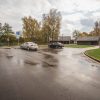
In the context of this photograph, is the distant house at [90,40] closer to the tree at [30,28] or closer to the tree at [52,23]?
the tree at [52,23]

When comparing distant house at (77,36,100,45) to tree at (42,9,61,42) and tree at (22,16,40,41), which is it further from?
tree at (22,16,40,41)

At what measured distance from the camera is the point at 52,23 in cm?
7375

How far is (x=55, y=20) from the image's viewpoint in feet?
242

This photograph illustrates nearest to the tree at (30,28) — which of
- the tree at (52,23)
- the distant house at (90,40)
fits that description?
the tree at (52,23)

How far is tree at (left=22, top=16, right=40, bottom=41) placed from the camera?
7550 centimetres

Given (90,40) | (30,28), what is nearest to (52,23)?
(30,28)

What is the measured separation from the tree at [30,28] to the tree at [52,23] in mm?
4023

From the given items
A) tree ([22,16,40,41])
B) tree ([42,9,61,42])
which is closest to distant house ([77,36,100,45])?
tree ([42,9,61,42])

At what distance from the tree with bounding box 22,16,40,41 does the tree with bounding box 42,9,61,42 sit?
4.02 meters

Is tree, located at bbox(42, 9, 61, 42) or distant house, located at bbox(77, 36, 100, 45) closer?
tree, located at bbox(42, 9, 61, 42)

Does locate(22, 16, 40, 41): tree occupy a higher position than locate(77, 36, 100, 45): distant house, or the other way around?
locate(22, 16, 40, 41): tree

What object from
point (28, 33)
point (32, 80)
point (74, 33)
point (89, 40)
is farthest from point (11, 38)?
point (74, 33)

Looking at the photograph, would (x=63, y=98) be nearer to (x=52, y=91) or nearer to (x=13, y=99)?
(x=52, y=91)

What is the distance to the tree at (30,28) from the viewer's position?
75.5 meters
